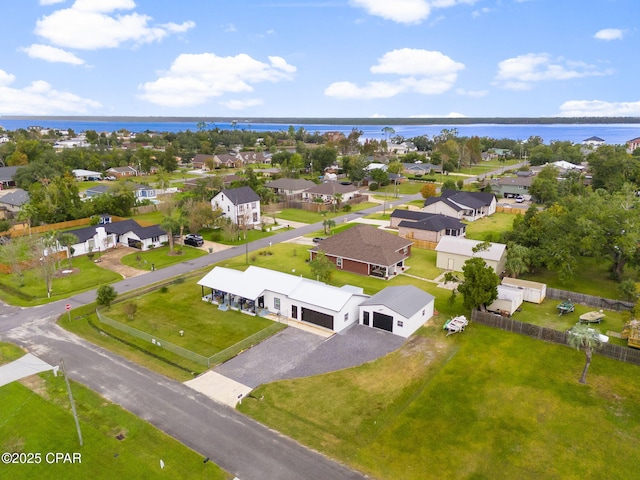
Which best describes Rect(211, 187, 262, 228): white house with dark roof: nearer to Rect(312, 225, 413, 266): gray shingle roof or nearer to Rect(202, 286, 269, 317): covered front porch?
Rect(312, 225, 413, 266): gray shingle roof

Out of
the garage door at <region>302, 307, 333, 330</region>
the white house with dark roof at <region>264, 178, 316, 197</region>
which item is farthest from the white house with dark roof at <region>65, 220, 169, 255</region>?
the white house with dark roof at <region>264, 178, 316, 197</region>

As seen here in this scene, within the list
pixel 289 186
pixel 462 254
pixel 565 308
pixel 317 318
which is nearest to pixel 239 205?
pixel 289 186

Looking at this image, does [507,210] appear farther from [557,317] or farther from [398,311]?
[398,311]

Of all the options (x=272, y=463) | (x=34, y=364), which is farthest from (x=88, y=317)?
(x=272, y=463)

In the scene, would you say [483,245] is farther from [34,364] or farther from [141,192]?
[141,192]

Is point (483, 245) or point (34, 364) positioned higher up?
point (483, 245)

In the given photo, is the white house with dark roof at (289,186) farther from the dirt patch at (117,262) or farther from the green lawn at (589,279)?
the green lawn at (589,279)
